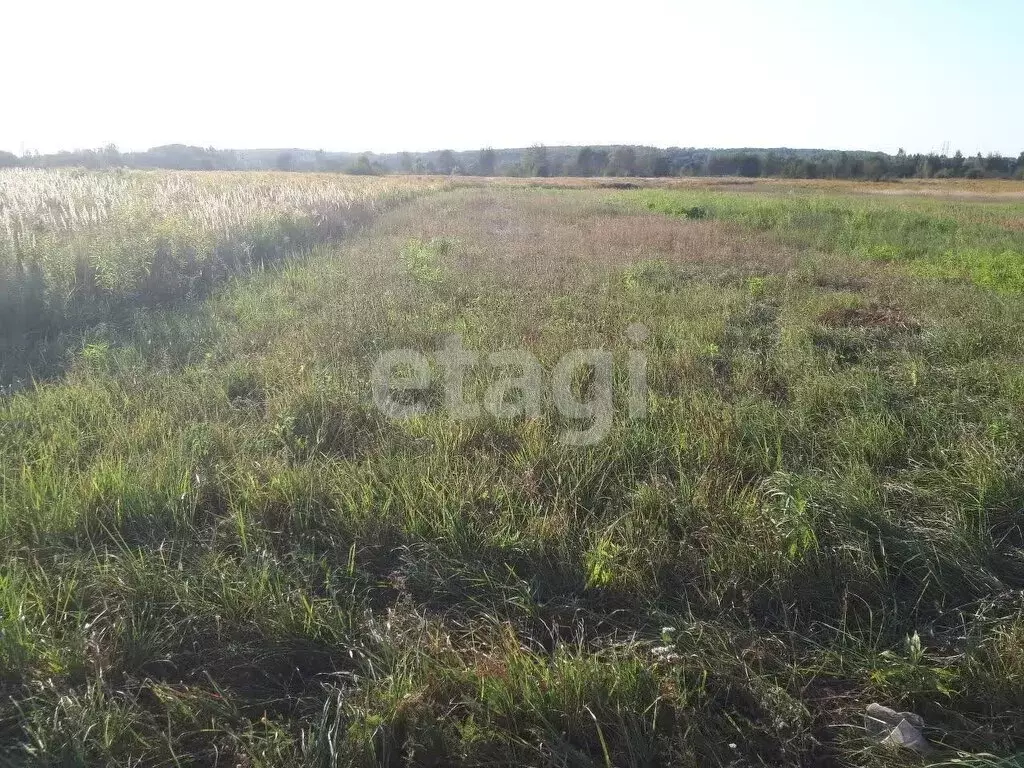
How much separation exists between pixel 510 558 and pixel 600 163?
80620 mm

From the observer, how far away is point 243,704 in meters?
2.04

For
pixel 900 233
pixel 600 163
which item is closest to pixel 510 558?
pixel 900 233

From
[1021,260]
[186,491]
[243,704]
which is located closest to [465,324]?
[186,491]

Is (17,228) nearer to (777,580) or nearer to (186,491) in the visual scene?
(186,491)

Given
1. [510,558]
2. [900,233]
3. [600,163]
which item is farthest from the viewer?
[600,163]

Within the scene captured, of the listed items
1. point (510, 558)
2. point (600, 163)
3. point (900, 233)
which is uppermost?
point (600, 163)

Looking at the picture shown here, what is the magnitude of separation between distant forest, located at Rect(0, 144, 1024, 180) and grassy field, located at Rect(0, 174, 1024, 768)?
48356mm

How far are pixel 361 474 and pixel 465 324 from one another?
288 cm

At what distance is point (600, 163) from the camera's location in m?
77.6

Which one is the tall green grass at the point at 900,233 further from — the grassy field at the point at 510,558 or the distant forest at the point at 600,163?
the distant forest at the point at 600,163

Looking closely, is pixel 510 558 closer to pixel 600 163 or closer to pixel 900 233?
pixel 900 233

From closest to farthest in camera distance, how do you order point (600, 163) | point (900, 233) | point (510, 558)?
point (510, 558) < point (900, 233) < point (600, 163)

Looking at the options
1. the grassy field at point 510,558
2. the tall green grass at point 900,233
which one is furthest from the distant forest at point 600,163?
the grassy field at point 510,558

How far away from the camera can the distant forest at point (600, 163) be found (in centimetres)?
5716
